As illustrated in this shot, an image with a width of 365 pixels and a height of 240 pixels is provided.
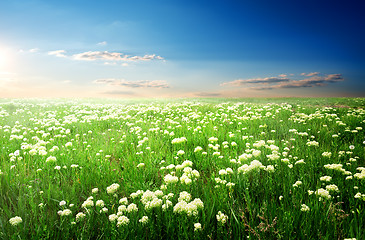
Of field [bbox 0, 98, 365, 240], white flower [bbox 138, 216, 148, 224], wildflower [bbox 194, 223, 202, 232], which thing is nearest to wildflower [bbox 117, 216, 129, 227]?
field [bbox 0, 98, 365, 240]

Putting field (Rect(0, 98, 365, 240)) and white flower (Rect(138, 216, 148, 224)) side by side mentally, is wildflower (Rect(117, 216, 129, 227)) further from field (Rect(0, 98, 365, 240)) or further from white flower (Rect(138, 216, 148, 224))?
white flower (Rect(138, 216, 148, 224))

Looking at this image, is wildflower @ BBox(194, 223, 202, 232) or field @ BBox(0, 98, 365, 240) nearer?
wildflower @ BBox(194, 223, 202, 232)

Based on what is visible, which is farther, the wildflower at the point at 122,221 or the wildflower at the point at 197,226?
the wildflower at the point at 122,221

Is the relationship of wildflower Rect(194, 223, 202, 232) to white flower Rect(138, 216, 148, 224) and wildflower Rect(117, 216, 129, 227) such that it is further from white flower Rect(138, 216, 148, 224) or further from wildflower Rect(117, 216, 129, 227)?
wildflower Rect(117, 216, 129, 227)

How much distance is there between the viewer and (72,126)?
970 cm

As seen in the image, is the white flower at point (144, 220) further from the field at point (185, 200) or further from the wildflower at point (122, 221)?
the wildflower at point (122, 221)

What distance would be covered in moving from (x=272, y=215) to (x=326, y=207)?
0.82 meters

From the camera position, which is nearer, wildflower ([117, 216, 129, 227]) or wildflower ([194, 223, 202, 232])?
wildflower ([194, 223, 202, 232])

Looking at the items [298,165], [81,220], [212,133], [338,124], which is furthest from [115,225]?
[338,124]

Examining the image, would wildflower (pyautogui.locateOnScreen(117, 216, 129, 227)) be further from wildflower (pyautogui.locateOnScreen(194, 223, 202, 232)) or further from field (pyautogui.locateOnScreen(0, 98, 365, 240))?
wildflower (pyautogui.locateOnScreen(194, 223, 202, 232))

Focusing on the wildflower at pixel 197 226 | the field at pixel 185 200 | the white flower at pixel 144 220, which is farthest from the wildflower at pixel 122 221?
the wildflower at pixel 197 226

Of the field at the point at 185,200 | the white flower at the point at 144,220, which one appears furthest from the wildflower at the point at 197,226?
the white flower at the point at 144,220

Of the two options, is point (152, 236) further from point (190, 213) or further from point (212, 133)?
point (212, 133)

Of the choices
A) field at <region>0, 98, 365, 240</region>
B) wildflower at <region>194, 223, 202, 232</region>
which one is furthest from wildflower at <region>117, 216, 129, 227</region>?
wildflower at <region>194, 223, 202, 232</region>
